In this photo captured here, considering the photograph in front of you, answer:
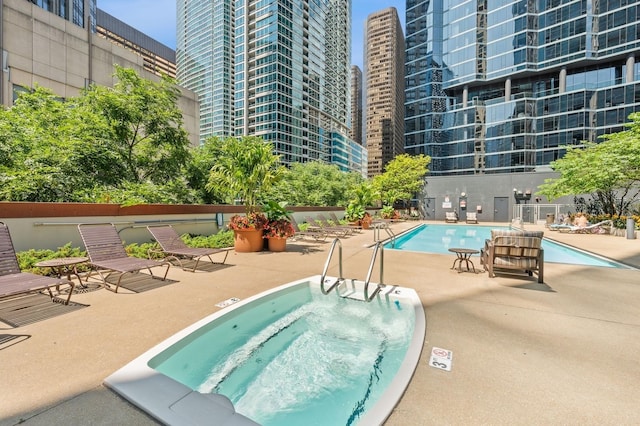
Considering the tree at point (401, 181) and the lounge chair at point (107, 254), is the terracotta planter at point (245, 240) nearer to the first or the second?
the lounge chair at point (107, 254)

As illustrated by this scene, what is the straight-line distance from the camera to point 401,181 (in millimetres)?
33219

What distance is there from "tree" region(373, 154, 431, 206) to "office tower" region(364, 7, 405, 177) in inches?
4373

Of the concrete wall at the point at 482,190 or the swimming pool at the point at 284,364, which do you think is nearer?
the swimming pool at the point at 284,364

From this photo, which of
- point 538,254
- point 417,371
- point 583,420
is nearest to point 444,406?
point 417,371

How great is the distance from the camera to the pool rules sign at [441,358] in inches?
102

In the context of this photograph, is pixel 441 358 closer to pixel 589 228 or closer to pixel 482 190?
pixel 589 228

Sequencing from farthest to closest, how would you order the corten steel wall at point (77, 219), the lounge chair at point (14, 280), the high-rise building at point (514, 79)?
the high-rise building at point (514, 79), the corten steel wall at point (77, 219), the lounge chair at point (14, 280)

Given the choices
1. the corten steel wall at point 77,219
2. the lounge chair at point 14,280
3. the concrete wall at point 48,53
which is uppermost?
the concrete wall at point 48,53

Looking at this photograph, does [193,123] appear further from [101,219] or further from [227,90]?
[227,90]

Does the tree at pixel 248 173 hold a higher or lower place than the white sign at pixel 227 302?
higher

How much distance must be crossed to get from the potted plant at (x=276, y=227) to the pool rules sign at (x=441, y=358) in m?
6.53

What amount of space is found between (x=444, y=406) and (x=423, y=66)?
6693cm

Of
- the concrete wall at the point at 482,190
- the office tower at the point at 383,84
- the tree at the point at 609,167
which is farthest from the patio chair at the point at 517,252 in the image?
the office tower at the point at 383,84

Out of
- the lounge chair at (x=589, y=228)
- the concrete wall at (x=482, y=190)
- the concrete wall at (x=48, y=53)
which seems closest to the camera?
the lounge chair at (x=589, y=228)
